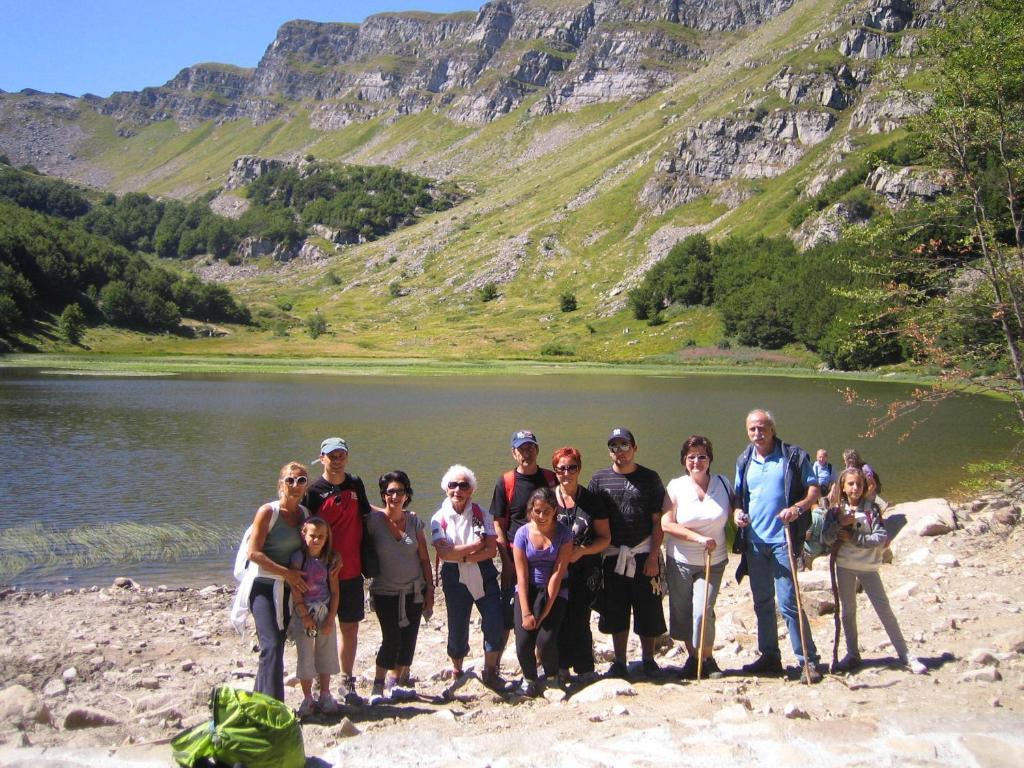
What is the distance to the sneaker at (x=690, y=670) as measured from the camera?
28.7ft

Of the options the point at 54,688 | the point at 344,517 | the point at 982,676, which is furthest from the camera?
the point at 54,688

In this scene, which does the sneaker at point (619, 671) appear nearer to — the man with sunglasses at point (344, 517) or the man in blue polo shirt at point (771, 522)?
the man in blue polo shirt at point (771, 522)

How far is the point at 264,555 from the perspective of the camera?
24.7 ft

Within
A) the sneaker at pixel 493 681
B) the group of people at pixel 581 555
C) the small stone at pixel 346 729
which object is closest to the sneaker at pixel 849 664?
the group of people at pixel 581 555

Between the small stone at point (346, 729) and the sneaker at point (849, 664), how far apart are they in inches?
205

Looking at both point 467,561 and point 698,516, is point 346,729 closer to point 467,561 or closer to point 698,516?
point 467,561

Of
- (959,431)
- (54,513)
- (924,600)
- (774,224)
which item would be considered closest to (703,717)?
(924,600)

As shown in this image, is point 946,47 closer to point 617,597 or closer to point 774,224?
point 617,597

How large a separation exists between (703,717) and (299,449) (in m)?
28.2

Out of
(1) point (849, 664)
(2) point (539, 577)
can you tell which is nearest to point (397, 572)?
(2) point (539, 577)

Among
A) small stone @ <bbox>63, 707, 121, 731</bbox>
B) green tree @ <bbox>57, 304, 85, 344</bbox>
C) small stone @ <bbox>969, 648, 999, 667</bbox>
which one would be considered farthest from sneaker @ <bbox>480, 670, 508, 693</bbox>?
green tree @ <bbox>57, 304, 85, 344</bbox>

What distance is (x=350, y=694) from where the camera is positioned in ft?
27.8

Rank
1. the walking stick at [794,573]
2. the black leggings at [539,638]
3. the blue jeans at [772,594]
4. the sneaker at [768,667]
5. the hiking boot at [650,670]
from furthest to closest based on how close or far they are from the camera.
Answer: the hiking boot at [650,670] → the sneaker at [768,667] → the blue jeans at [772,594] → the black leggings at [539,638] → the walking stick at [794,573]

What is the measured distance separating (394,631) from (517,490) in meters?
2.13
